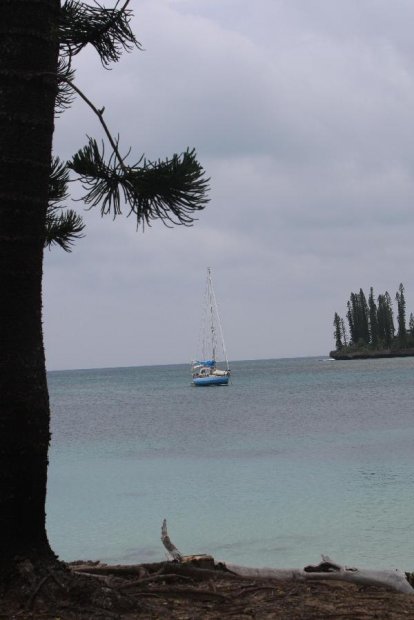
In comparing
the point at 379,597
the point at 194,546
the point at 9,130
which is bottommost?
the point at 194,546

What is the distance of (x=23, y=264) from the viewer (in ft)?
14.8

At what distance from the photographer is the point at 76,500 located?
18.3m

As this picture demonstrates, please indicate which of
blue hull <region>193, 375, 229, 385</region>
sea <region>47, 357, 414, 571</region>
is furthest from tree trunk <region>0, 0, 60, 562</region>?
blue hull <region>193, 375, 229, 385</region>

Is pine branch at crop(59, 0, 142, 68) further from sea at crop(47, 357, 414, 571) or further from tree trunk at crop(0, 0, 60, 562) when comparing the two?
sea at crop(47, 357, 414, 571)

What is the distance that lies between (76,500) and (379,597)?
14.1 m

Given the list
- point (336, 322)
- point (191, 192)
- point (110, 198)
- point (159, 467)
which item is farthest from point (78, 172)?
point (336, 322)

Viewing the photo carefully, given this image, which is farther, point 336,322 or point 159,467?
point 336,322

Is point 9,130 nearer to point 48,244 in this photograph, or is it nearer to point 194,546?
point 48,244

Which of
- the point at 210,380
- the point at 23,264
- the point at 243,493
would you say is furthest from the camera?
the point at 210,380

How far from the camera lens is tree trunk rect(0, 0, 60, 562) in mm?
4398

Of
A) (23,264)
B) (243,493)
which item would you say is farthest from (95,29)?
(243,493)

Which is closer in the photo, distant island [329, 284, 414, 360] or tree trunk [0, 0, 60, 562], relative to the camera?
tree trunk [0, 0, 60, 562]

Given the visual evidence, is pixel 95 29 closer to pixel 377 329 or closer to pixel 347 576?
pixel 347 576

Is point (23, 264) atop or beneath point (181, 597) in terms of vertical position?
atop
